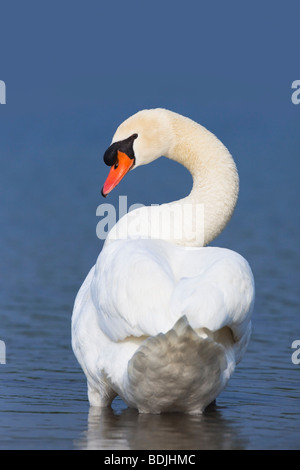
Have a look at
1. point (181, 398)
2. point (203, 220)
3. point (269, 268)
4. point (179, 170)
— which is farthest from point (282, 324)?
point (179, 170)

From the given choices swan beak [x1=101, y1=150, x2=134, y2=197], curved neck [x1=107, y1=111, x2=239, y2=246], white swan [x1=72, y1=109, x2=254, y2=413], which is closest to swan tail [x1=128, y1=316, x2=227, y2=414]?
white swan [x1=72, y1=109, x2=254, y2=413]

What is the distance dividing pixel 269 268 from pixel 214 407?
9.33m

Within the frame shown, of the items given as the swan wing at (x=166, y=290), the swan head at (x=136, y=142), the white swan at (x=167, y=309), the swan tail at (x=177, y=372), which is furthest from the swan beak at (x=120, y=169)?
the swan tail at (x=177, y=372)

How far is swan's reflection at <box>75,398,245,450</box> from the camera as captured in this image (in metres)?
6.78

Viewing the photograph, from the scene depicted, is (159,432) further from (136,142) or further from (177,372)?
(136,142)

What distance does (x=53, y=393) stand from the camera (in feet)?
28.1

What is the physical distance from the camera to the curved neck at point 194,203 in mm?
8461

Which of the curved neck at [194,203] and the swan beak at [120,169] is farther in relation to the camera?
the swan beak at [120,169]

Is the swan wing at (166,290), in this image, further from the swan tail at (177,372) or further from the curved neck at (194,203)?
the curved neck at (194,203)

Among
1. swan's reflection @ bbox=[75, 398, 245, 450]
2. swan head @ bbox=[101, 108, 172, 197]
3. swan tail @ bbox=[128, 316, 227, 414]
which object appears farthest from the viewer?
swan head @ bbox=[101, 108, 172, 197]

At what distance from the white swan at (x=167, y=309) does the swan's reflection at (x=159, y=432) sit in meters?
0.12

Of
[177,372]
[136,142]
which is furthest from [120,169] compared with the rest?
[177,372]

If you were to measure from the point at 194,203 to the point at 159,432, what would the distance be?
7.04 ft

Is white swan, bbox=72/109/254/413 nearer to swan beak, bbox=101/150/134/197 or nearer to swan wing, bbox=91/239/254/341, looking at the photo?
swan wing, bbox=91/239/254/341
